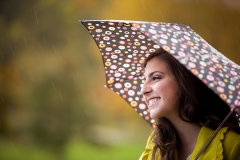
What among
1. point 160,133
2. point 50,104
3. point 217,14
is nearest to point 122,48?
point 160,133

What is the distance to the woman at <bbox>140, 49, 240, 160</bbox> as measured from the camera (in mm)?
1982

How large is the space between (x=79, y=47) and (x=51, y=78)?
84 centimetres

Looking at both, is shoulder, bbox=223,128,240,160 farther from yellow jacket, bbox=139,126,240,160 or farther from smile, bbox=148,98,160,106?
smile, bbox=148,98,160,106

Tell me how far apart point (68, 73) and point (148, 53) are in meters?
4.79

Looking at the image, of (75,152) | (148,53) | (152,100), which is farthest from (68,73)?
(152,100)

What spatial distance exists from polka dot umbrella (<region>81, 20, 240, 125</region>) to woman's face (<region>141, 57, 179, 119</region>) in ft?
0.63

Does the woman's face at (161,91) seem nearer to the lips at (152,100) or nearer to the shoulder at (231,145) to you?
the lips at (152,100)

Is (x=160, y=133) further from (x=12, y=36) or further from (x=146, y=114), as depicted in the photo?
(x=12, y=36)

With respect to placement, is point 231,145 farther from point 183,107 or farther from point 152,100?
point 152,100

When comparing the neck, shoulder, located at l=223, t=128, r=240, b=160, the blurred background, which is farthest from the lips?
the blurred background

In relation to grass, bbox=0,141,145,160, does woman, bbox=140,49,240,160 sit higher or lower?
higher

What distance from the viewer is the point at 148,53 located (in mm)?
2316

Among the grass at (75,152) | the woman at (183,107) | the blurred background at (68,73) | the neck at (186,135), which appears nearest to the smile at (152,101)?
the woman at (183,107)

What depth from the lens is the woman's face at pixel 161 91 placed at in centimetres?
199
